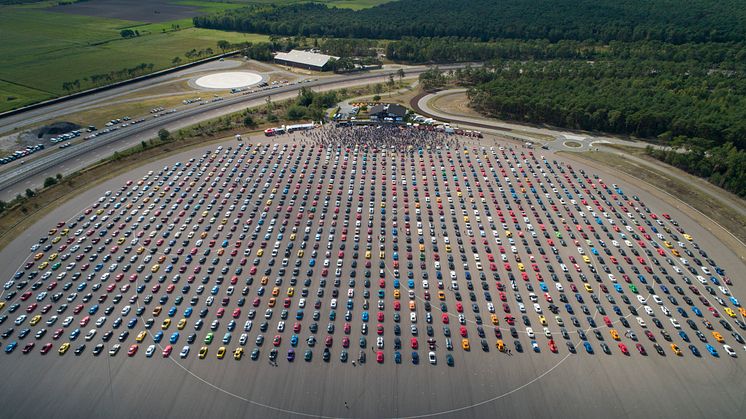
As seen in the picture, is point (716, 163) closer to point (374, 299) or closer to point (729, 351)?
point (729, 351)

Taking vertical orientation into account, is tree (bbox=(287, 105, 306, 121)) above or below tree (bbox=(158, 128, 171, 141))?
above

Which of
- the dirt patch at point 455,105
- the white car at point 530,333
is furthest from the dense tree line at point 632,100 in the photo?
the white car at point 530,333

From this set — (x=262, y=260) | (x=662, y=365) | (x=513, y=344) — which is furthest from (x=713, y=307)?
(x=262, y=260)

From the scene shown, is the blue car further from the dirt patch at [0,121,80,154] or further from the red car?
the dirt patch at [0,121,80,154]

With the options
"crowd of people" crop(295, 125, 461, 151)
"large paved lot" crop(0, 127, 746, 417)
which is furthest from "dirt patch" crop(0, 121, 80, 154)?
"crowd of people" crop(295, 125, 461, 151)

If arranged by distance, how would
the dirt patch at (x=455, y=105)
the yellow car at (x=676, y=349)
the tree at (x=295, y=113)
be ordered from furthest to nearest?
the dirt patch at (x=455, y=105) → the tree at (x=295, y=113) → the yellow car at (x=676, y=349)

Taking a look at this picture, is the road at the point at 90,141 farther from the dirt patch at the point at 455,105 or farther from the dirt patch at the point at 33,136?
the dirt patch at the point at 455,105
